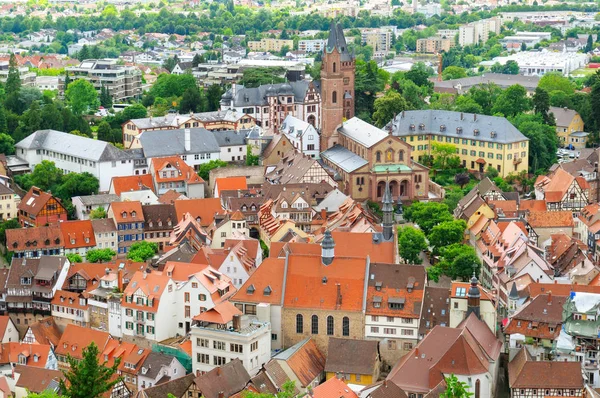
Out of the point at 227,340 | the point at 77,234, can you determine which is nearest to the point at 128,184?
the point at 77,234

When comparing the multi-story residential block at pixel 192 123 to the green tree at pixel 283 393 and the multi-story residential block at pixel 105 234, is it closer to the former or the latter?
the multi-story residential block at pixel 105 234

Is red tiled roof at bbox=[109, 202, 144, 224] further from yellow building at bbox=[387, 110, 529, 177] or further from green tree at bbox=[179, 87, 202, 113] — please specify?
green tree at bbox=[179, 87, 202, 113]

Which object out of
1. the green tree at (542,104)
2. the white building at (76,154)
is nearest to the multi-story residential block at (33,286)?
the white building at (76,154)

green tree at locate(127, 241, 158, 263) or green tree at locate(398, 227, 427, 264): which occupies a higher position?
green tree at locate(398, 227, 427, 264)

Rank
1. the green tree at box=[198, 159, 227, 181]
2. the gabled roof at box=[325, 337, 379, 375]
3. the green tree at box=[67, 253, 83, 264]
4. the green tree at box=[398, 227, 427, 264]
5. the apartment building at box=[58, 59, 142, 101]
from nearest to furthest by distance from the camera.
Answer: the gabled roof at box=[325, 337, 379, 375] → the green tree at box=[398, 227, 427, 264] → the green tree at box=[67, 253, 83, 264] → the green tree at box=[198, 159, 227, 181] → the apartment building at box=[58, 59, 142, 101]

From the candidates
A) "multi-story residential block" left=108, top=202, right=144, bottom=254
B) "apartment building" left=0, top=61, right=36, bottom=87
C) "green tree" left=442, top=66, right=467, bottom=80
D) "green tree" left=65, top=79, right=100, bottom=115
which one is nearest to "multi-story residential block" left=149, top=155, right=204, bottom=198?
"multi-story residential block" left=108, top=202, right=144, bottom=254

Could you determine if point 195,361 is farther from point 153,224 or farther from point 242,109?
point 242,109

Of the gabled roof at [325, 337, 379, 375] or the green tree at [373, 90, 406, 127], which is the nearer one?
the gabled roof at [325, 337, 379, 375]

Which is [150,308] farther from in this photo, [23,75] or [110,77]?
[23,75]
